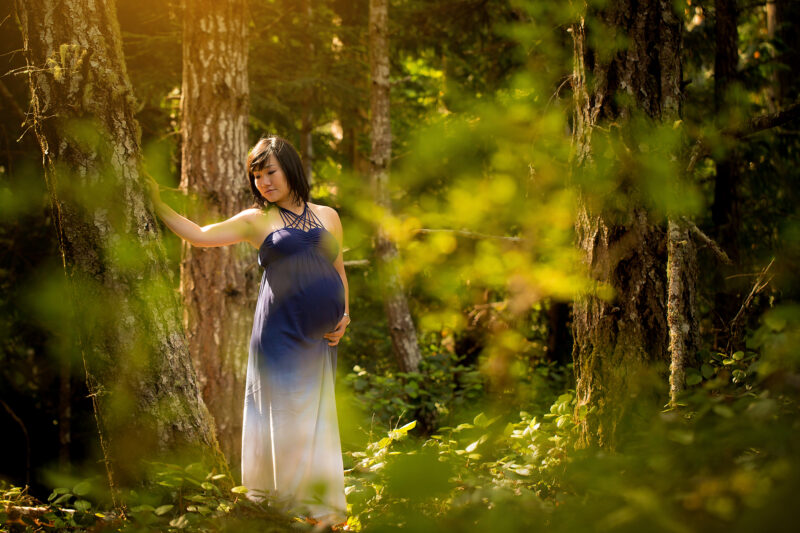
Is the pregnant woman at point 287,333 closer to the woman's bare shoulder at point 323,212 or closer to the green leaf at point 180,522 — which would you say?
the woman's bare shoulder at point 323,212

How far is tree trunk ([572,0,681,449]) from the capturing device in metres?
2.77

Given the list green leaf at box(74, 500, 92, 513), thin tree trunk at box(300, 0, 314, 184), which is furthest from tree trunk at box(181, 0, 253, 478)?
thin tree trunk at box(300, 0, 314, 184)

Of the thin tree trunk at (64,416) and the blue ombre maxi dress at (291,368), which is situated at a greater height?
the blue ombre maxi dress at (291,368)

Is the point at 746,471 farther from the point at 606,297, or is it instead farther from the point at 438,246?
the point at 606,297

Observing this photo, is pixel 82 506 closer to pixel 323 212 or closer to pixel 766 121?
pixel 323 212

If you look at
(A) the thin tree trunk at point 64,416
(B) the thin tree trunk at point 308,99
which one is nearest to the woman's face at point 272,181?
(B) the thin tree trunk at point 308,99

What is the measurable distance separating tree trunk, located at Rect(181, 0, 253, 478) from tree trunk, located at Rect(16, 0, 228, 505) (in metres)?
2.32

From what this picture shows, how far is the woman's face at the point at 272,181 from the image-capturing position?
348cm

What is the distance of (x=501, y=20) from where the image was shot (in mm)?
8523

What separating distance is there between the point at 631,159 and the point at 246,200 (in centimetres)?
405

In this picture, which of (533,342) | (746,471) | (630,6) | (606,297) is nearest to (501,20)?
(533,342)

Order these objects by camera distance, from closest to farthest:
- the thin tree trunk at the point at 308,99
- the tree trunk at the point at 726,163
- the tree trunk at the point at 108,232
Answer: the tree trunk at the point at 108,232
the tree trunk at the point at 726,163
the thin tree trunk at the point at 308,99

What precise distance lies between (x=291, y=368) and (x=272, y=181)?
110 cm

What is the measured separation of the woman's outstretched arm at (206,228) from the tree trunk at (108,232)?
0.30 ft
